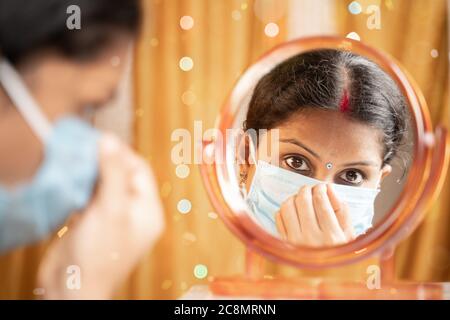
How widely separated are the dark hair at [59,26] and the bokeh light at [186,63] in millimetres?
105

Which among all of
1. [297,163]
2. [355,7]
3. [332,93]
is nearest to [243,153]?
[297,163]

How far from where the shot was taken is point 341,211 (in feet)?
3.28

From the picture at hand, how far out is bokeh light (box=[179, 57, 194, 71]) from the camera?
96cm

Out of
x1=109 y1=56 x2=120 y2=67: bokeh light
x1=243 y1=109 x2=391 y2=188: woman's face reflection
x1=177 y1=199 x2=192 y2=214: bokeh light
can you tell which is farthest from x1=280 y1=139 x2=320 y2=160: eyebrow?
x1=109 y1=56 x2=120 y2=67: bokeh light

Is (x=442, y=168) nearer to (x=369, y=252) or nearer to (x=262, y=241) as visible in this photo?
(x=369, y=252)

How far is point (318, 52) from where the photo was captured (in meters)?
1.02

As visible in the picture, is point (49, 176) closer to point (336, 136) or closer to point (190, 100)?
point (190, 100)

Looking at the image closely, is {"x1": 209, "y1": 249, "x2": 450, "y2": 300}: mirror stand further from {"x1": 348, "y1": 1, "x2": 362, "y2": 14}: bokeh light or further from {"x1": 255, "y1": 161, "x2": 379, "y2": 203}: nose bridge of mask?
{"x1": 348, "y1": 1, "x2": 362, "y2": 14}: bokeh light

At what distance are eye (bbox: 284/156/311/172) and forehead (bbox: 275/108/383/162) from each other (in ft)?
0.11

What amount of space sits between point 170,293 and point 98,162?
0.27 meters

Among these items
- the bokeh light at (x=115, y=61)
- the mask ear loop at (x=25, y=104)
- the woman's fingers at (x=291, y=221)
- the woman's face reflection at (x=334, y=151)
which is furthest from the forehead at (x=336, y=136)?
the mask ear loop at (x=25, y=104)

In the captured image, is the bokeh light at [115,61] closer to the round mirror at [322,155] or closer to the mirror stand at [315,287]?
the round mirror at [322,155]

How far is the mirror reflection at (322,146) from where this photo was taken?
99 cm

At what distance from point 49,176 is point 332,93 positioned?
56 cm
